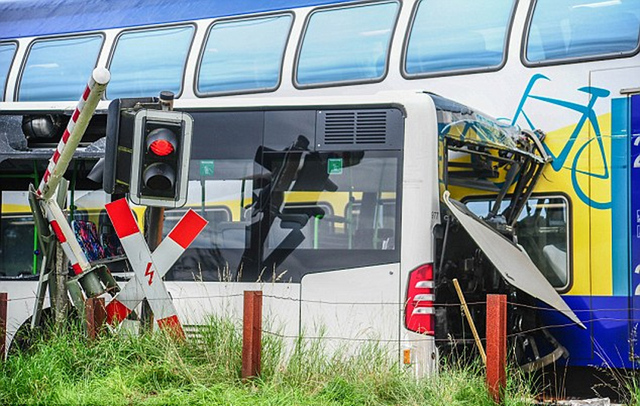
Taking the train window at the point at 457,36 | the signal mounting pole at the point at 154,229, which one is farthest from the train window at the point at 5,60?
the signal mounting pole at the point at 154,229

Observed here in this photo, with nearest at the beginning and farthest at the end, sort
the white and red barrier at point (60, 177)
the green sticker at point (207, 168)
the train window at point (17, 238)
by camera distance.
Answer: the white and red barrier at point (60, 177), the green sticker at point (207, 168), the train window at point (17, 238)

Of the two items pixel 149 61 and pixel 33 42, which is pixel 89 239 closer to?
pixel 149 61

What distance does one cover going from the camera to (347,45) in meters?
13.1

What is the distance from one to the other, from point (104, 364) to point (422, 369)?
2.63 metres

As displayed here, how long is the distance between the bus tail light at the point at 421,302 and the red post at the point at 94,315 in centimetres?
254

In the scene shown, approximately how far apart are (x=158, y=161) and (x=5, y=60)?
26.3ft

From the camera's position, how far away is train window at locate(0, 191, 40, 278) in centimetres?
A: 1220

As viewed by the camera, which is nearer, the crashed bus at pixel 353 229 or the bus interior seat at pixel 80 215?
the crashed bus at pixel 353 229

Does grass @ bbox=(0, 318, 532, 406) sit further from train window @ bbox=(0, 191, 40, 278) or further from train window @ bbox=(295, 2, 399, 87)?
train window @ bbox=(295, 2, 399, 87)

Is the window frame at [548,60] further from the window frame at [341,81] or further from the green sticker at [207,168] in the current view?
the green sticker at [207,168]

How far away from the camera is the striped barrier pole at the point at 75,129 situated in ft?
30.3

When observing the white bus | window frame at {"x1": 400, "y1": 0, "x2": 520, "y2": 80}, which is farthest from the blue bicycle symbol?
window frame at {"x1": 400, "y1": 0, "x2": 520, "y2": 80}

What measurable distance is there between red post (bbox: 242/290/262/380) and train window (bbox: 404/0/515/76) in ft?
14.8

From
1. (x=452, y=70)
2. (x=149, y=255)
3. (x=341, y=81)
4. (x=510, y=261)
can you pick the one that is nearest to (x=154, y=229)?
(x=149, y=255)
